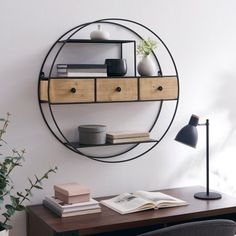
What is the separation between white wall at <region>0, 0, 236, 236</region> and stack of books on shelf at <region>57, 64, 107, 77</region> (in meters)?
0.14

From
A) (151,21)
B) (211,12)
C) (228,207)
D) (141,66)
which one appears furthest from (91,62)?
(228,207)

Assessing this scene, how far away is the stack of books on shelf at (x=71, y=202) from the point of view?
2.21 m

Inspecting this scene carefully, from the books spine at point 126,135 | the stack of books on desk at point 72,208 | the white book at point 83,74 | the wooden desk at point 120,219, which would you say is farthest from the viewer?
the books spine at point 126,135

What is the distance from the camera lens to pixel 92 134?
94.8 inches

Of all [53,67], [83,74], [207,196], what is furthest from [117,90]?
[207,196]

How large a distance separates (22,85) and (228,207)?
1.17m

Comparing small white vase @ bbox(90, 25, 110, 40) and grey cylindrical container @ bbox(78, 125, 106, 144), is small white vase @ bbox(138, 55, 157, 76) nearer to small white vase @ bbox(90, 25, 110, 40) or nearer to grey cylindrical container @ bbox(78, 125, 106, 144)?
small white vase @ bbox(90, 25, 110, 40)

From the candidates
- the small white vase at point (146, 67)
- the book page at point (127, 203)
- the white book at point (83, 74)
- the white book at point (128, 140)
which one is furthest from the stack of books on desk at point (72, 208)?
the small white vase at point (146, 67)

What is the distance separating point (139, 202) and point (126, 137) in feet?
1.16

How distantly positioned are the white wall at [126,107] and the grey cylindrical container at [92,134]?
142 millimetres

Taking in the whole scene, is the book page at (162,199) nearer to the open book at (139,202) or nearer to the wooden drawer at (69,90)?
the open book at (139,202)

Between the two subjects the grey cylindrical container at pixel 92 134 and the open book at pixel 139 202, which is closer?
the open book at pixel 139 202

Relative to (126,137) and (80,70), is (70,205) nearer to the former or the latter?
(126,137)

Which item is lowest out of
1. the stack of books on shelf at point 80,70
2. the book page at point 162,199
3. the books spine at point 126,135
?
the book page at point 162,199
